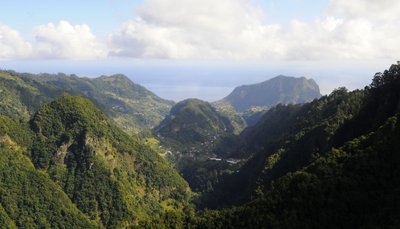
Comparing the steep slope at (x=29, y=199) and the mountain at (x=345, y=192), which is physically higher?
the mountain at (x=345, y=192)

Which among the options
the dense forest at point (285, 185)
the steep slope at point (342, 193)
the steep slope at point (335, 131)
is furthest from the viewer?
the steep slope at point (335, 131)

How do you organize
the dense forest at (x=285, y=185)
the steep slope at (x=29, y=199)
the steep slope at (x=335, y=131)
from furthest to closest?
the steep slope at (x=29, y=199), the steep slope at (x=335, y=131), the dense forest at (x=285, y=185)

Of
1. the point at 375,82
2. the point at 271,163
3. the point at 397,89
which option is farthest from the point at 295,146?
the point at 397,89

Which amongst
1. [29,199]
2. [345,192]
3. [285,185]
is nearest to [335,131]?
[285,185]

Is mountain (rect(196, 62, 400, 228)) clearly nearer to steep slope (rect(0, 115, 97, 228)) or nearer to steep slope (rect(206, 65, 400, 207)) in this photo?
steep slope (rect(206, 65, 400, 207))

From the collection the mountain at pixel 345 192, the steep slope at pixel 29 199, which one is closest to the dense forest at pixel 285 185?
the mountain at pixel 345 192

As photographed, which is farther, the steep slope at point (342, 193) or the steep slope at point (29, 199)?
the steep slope at point (29, 199)

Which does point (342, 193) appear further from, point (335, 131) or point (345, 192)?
point (335, 131)

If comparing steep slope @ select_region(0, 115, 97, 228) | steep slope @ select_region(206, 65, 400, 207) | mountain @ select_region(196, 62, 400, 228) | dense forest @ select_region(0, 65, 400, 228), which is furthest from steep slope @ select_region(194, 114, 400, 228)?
steep slope @ select_region(0, 115, 97, 228)

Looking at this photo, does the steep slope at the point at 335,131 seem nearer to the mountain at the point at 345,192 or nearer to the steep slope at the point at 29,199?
the mountain at the point at 345,192

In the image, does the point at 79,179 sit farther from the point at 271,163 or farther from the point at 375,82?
the point at 375,82
